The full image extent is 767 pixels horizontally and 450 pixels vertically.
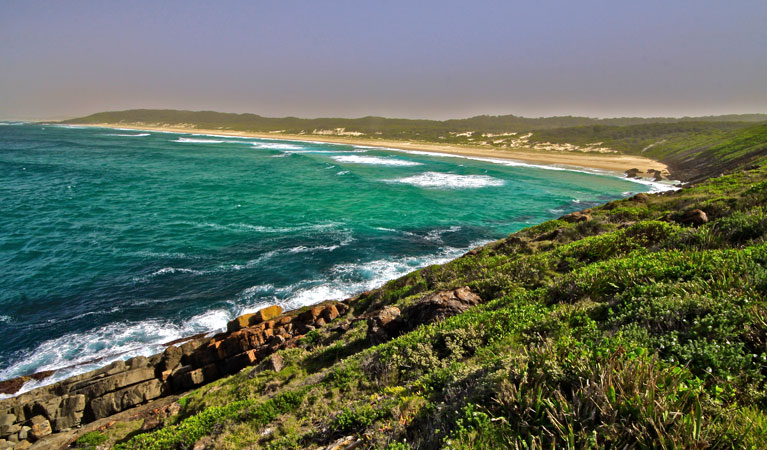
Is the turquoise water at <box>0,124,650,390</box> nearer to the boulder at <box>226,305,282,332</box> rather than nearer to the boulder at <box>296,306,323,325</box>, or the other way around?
the boulder at <box>226,305,282,332</box>

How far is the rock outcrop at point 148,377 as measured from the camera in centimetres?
984

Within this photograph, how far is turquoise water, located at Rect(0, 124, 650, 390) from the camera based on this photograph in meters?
15.1

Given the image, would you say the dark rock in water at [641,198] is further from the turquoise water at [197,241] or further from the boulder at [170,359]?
the boulder at [170,359]

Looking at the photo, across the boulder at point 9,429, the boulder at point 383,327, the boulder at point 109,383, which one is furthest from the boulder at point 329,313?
the boulder at point 9,429

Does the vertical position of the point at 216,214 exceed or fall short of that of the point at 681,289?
it falls short

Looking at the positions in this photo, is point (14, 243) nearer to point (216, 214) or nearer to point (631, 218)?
point (216, 214)

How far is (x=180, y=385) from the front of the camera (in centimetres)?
1151

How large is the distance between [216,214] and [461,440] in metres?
33.1

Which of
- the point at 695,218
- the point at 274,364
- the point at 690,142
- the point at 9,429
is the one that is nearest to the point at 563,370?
the point at 274,364

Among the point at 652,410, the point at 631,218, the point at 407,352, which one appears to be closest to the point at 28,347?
the point at 407,352

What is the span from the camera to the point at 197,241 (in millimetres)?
24109

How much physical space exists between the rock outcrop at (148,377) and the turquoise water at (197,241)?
1.83 meters

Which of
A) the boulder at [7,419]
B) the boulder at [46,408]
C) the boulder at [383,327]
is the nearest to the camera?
the boulder at [383,327]

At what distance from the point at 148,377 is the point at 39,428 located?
2.78 metres
